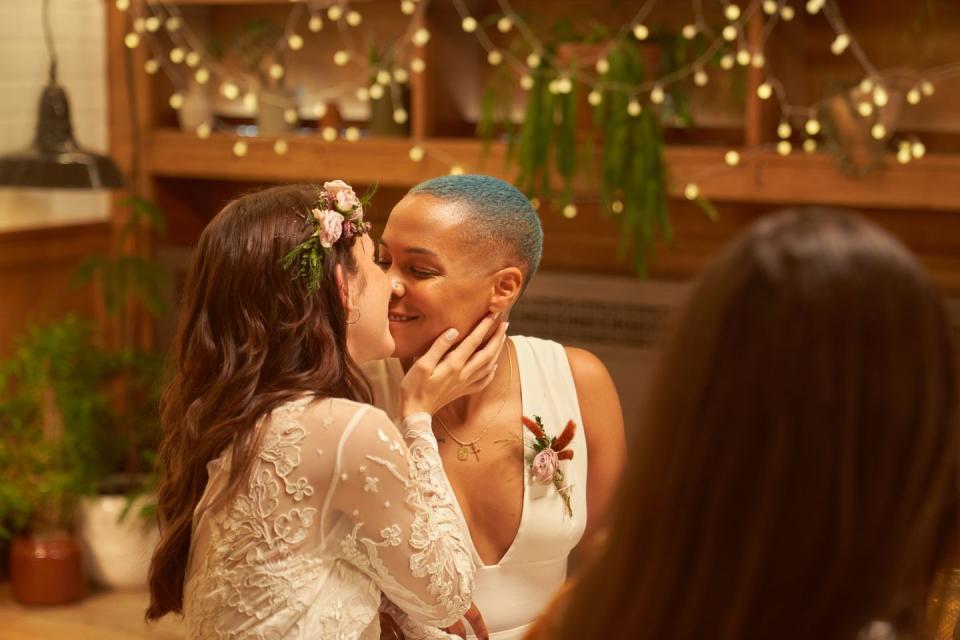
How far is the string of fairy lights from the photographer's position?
341cm

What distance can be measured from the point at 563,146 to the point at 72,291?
1.96 meters

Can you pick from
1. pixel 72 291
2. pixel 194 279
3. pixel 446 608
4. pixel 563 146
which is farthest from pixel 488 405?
pixel 72 291

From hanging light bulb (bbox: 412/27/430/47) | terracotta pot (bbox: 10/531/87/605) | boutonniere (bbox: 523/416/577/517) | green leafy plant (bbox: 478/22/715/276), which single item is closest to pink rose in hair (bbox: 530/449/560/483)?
boutonniere (bbox: 523/416/577/517)

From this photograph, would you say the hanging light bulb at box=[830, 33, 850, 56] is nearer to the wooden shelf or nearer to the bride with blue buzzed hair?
the wooden shelf

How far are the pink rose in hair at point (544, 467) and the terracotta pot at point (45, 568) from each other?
2587 millimetres

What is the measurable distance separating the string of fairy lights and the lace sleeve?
2118 mm

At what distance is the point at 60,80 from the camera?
4422 millimetres

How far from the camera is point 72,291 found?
14.7 ft

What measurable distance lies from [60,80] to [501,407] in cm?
303

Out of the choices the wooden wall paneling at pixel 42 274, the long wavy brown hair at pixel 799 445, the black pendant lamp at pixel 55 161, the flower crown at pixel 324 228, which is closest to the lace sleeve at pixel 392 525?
the flower crown at pixel 324 228

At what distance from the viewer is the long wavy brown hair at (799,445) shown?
835mm

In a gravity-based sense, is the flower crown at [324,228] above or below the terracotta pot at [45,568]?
above

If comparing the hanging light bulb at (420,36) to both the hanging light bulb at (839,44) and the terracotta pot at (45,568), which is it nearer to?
the hanging light bulb at (839,44)

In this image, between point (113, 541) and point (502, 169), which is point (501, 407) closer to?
point (502, 169)
